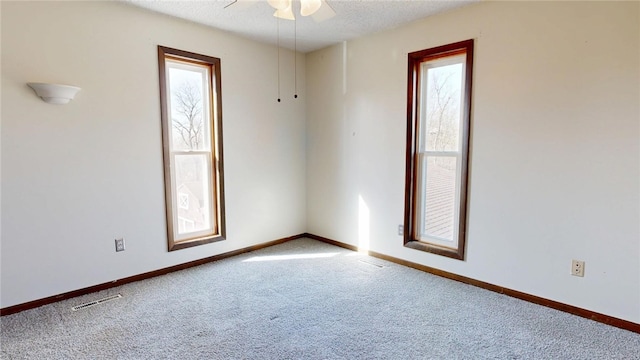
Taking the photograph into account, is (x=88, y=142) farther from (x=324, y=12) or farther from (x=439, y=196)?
(x=439, y=196)

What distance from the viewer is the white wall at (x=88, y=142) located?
246 centimetres

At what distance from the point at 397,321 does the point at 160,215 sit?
233 cm

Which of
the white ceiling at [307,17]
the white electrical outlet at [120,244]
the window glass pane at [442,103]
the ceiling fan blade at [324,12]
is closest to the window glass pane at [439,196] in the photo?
the window glass pane at [442,103]

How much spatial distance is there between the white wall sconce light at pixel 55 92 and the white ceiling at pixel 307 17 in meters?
0.92

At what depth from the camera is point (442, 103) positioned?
3236 millimetres

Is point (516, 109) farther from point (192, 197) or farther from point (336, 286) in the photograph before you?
point (192, 197)

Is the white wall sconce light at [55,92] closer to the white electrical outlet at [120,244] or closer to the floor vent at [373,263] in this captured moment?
the white electrical outlet at [120,244]

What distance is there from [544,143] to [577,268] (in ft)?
3.12

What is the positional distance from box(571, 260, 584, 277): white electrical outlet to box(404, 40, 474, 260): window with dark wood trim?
807 mm

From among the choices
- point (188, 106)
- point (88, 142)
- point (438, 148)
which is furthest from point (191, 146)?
point (438, 148)

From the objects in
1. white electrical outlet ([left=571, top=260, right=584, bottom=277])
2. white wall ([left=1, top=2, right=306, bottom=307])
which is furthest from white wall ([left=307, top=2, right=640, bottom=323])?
white wall ([left=1, top=2, right=306, bottom=307])

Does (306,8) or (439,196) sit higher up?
(306,8)

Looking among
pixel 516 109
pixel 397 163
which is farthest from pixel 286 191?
pixel 516 109

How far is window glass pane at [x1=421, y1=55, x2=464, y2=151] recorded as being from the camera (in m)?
3.13
